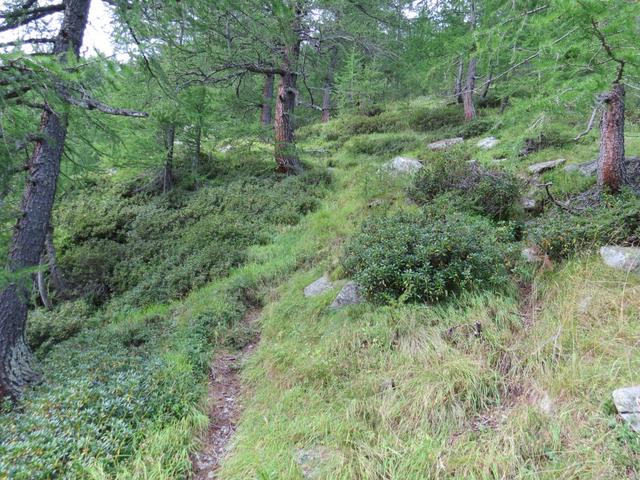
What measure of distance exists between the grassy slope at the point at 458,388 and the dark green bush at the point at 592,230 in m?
0.26

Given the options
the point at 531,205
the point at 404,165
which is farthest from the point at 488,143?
the point at 531,205

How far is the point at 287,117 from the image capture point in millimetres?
10352

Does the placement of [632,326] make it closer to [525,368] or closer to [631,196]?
[525,368]

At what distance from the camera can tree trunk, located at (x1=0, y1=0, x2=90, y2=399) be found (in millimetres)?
4309

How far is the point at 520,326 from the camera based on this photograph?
11.1 feet

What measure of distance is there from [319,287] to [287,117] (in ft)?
22.3

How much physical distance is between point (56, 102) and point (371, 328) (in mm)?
3783

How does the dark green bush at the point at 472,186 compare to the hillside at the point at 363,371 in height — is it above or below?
above

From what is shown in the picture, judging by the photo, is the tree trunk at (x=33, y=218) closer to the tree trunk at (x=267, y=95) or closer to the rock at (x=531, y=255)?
the rock at (x=531, y=255)

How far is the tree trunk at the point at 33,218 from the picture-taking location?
14.1ft

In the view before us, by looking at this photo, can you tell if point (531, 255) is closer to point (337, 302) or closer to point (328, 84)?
point (337, 302)

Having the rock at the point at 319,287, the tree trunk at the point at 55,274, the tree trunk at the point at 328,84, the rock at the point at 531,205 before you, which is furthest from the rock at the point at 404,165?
the tree trunk at the point at 328,84

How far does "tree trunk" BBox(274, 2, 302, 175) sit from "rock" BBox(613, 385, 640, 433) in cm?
920

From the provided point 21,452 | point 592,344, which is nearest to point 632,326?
point 592,344
